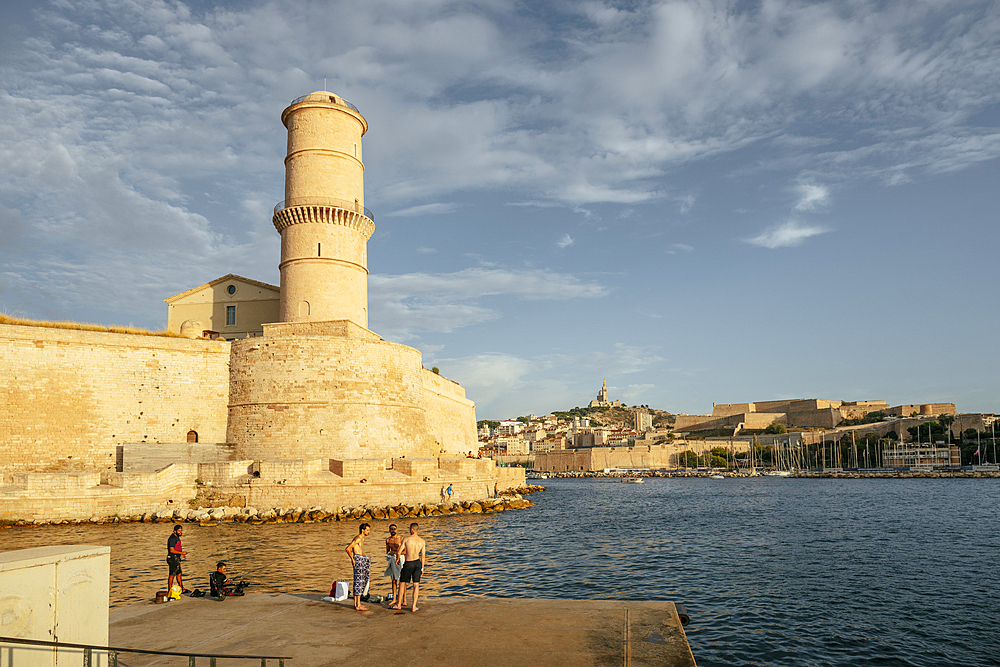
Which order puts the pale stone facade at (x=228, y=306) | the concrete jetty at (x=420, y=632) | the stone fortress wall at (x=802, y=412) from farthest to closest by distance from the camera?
the stone fortress wall at (x=802, y=412) → the pale stone facade at (x=228, y=306) → the concrete jetty at (x=420, y=632)

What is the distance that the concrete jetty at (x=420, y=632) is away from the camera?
6176mm

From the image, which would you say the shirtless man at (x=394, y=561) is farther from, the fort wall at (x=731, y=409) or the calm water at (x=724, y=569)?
the fort wall at (x=731, y=409)

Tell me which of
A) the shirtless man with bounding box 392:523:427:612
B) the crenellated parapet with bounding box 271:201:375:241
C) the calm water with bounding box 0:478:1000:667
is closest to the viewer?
the shirtless man with bounding box 392:523:427:612

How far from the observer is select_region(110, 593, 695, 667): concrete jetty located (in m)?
6.18

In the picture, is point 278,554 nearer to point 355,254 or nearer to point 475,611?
point 475,611

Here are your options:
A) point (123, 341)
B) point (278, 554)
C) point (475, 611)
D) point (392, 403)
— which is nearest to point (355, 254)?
point (392, 403)

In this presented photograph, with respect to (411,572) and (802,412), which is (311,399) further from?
(802,412)

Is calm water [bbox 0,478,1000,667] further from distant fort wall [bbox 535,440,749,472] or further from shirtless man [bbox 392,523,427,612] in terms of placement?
distant fort wall [bbox 535,440,749,472]

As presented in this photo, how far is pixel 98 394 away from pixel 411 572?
2319cm

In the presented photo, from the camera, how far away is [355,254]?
33.2 meters

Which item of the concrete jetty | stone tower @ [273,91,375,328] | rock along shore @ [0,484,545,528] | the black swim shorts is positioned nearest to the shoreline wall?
rock along shore @ [0,484,545,528]

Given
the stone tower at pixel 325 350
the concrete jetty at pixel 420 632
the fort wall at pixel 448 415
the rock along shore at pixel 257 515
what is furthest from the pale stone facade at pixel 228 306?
the concrete jetty at pixel 420 632

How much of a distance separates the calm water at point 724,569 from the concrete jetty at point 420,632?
264 centimetres

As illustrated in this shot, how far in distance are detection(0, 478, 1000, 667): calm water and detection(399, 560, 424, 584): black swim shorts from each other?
11.4 feet
